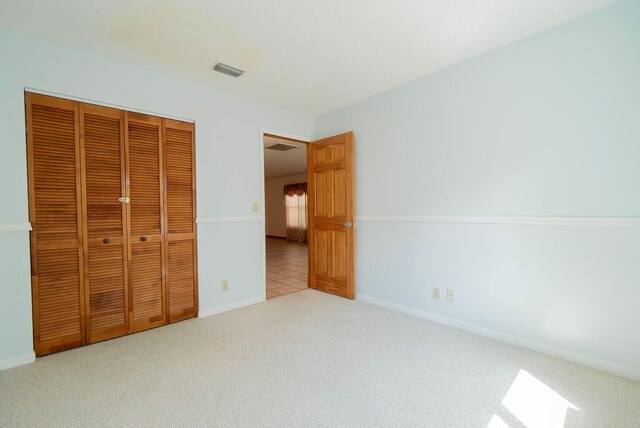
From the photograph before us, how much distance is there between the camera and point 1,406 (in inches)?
63.4

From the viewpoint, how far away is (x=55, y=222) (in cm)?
222

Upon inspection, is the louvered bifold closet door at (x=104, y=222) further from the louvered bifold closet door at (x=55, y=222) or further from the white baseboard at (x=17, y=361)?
the white baseboard at (x=17, y=361)

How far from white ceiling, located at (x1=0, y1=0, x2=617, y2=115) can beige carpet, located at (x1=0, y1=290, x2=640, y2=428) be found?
239 centimetres

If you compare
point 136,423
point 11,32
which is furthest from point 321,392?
point 11,32

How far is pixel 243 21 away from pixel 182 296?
248 centimetres

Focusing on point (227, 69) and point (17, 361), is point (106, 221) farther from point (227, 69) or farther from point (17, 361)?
point (227, 69)

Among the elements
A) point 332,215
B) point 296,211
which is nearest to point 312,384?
point 332,215

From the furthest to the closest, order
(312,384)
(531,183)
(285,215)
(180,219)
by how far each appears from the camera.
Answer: (285,215)
(180,219)
(531,183)
(312,384)

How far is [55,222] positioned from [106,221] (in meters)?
0.32

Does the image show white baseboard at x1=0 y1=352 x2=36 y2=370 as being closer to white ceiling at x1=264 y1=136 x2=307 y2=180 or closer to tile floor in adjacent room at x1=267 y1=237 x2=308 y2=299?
tile floor in adjacent room at x1=267 y1=237 x2=308 y2=299

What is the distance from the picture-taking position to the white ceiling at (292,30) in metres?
1.83

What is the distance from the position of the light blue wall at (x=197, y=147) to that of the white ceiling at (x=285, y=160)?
1.63 metres

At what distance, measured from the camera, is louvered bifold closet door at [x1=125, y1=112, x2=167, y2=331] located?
2578mm

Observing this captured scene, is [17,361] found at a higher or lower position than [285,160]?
lower
